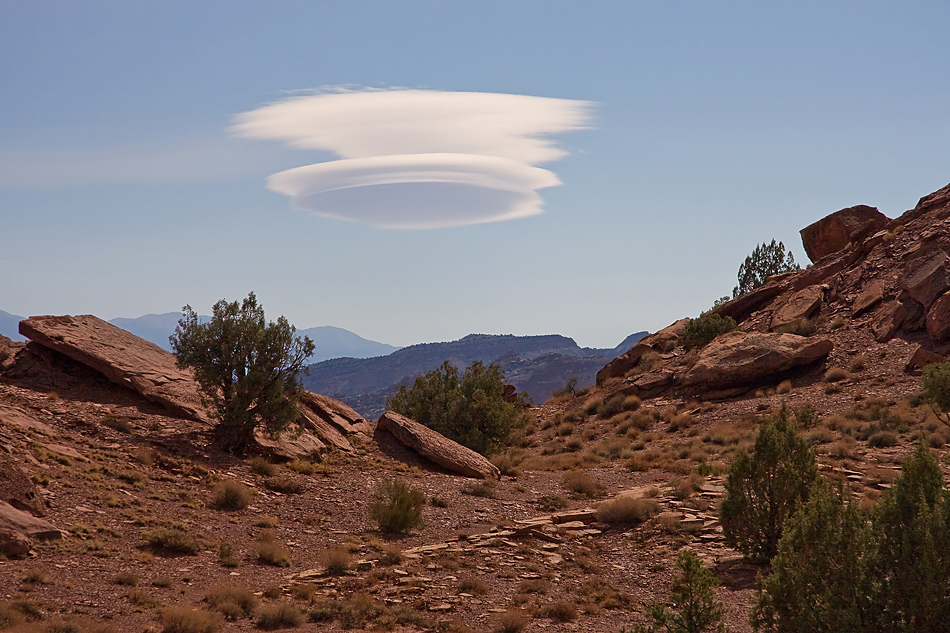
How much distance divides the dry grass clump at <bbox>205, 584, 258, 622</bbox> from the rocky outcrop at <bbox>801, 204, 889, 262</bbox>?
46.8 m

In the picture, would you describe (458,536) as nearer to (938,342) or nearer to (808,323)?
(938,342)

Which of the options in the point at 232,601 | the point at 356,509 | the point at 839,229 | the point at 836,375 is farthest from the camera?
the point at 839,229

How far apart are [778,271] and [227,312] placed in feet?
172

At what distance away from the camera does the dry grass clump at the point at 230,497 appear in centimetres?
1543

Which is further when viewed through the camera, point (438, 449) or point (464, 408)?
point (464, 408)

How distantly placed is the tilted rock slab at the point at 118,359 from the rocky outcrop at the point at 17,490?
26.7 feet

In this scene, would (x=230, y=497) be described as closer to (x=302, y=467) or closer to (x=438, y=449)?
(x=302, y=467)

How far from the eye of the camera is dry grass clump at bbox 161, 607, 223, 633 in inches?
350

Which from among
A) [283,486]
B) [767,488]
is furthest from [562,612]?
[283,486]

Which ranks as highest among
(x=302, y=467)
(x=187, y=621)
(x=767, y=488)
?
(x=767, y=488)

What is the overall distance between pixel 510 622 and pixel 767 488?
5739 mm

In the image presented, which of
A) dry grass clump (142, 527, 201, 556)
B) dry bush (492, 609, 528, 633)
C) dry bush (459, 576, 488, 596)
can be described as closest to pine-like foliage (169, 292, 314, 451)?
dry grass clump (142, 527, 201, 556)

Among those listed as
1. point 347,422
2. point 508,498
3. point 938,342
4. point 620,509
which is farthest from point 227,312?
point 938,342

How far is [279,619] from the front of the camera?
9.64 m
